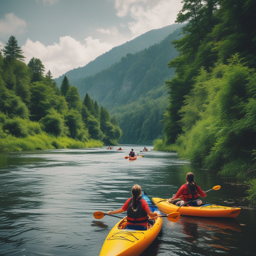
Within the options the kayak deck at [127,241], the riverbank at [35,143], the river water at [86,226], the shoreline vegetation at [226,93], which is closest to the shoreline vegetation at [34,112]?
the riverbank at [35,143]

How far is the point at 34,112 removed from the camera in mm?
65312

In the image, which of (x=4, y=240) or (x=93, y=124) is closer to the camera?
(x=4, y=240)

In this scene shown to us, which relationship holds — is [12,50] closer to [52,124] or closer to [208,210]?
[52,124]

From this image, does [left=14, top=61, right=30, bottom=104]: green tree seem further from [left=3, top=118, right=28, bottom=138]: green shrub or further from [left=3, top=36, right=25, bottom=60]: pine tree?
[left=3, top=118, right=28, bottom=138]: green shrub

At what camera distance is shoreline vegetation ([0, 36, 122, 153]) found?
147ft

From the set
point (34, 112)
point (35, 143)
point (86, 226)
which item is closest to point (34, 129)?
point (35, 143)

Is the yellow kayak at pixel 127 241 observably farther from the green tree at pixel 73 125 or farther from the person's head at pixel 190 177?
the green tree at pixel 73 125

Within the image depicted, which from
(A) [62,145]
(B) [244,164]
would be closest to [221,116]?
(B) [244,164]

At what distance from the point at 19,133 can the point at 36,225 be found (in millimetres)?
41118

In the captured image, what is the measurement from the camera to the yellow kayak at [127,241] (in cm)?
474

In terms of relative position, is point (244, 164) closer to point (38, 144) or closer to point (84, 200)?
point (84, 200)

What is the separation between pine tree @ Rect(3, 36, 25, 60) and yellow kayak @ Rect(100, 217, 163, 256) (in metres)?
69.7

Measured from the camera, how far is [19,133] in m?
44.8

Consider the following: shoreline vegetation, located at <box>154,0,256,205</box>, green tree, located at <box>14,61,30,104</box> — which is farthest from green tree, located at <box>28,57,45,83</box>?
shoreline vegetation, located at <box>154,0,256,205</box>
